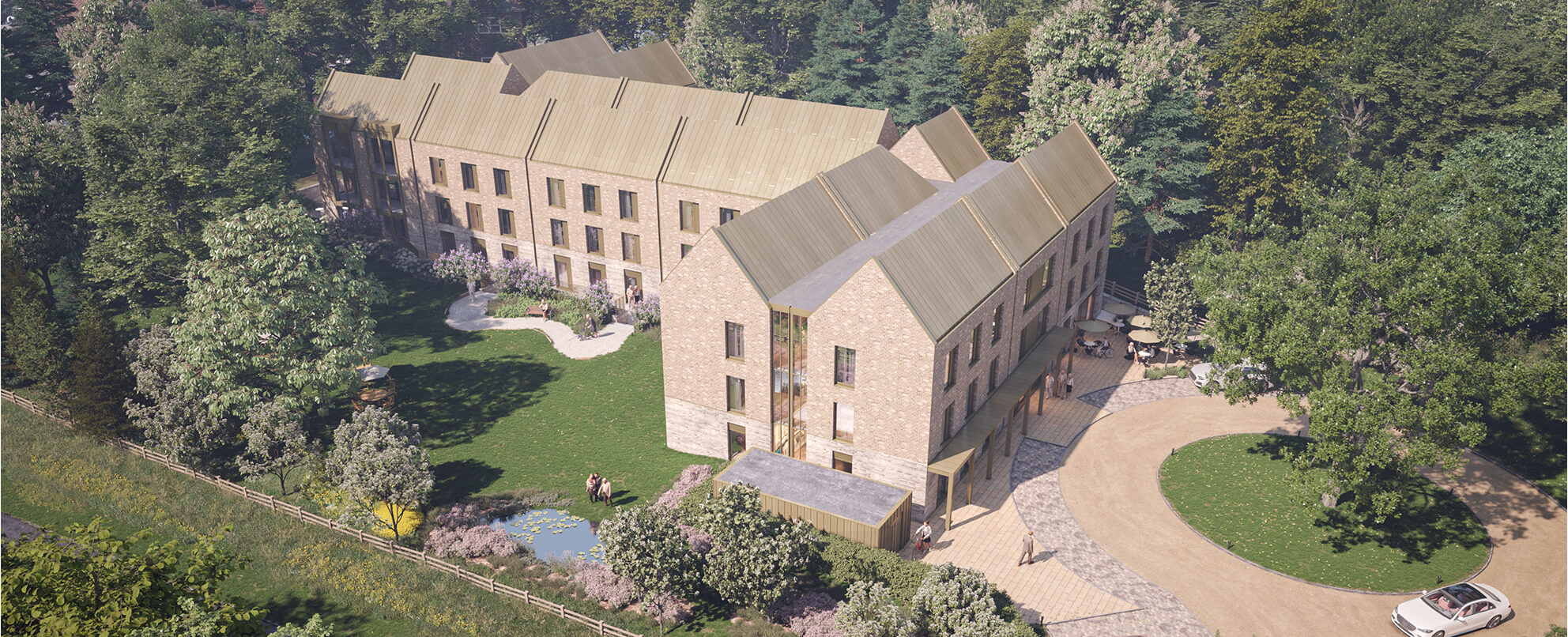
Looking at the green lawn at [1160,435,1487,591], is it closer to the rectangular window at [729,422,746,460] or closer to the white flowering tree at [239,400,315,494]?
the rectangular window at [729,422,746,460]

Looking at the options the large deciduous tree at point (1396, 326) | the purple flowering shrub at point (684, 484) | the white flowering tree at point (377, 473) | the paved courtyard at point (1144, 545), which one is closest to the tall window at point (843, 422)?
the paved courtyard at point (1144, 545)

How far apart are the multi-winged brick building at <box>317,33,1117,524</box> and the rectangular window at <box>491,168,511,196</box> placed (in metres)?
0.13

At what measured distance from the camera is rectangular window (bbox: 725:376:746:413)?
4747cm

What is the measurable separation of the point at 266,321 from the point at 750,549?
27820 mm

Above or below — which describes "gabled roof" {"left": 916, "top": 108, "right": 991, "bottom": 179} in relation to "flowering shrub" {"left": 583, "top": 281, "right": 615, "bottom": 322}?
above

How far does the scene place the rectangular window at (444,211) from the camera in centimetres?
7581

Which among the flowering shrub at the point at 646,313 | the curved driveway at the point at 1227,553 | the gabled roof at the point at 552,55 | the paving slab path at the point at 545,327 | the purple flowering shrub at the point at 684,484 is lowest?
the curved driveway at the point at 1227,553

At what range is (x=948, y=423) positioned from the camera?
45188 mm

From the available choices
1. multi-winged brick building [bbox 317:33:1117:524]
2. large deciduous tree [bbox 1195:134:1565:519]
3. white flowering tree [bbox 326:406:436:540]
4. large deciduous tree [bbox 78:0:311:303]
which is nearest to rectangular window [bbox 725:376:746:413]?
multi-winged brick building [bbox 317:33:1117:524]

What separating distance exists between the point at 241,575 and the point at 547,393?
62.3 feet

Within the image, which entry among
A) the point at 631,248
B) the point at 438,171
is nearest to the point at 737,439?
the point at 631,248

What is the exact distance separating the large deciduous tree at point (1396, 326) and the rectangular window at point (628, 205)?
37.4 m

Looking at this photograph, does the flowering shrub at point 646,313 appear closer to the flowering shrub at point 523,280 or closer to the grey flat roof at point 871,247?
the flowering shrub at point 523,280

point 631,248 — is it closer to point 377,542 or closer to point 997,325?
point 997,325
